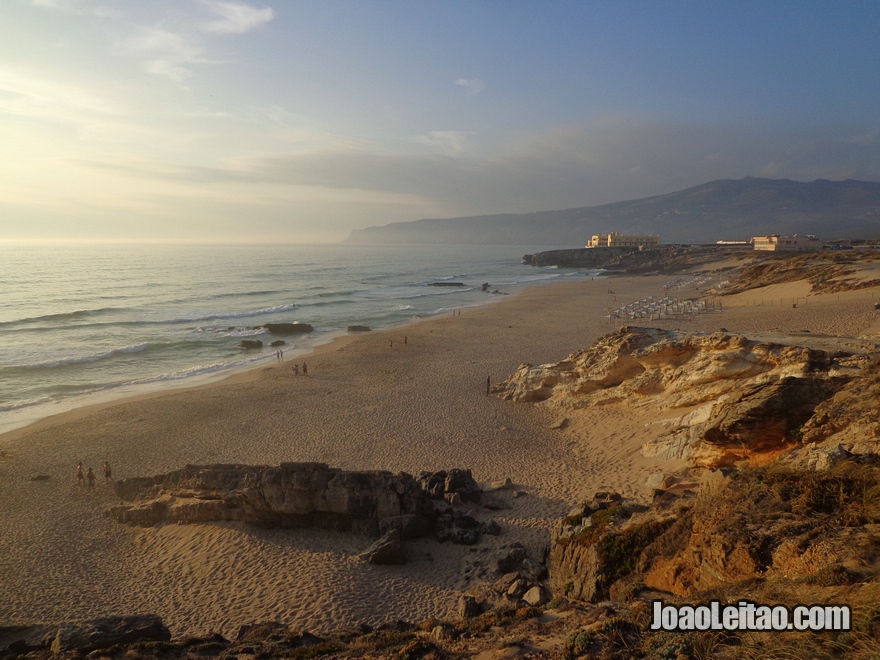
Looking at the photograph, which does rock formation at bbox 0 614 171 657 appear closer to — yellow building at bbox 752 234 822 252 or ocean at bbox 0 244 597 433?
ocean at bbox 0 244 597 433

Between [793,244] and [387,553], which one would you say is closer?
[387,553]

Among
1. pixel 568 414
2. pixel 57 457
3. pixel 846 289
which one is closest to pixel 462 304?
pixel 846 289

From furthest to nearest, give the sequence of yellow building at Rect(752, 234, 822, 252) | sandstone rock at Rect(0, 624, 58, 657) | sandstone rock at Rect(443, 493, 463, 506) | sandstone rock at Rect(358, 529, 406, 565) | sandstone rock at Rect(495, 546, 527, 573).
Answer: yellow building at Rect(752, 234, 822, 252) → sandstone rock at Rect(443, 493, 463, 506) → sandstone rock at Rect(358, 529, 406, 565) → sandstone rock at Rect(495, 546, 527, 573) → sandstone rock at Rect(0, 624, 58, 657)

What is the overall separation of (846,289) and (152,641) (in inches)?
1586

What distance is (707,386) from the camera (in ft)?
44.7

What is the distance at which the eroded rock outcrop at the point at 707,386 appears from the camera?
29.5ft

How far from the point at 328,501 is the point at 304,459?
4571 millimetres

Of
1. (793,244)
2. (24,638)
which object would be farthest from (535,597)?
(793,244)

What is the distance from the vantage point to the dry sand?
9031mm

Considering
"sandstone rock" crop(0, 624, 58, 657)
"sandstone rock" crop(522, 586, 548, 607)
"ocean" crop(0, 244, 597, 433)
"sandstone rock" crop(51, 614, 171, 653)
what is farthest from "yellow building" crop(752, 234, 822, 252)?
"sandstone rock" crop(0, 624, 58, 657)

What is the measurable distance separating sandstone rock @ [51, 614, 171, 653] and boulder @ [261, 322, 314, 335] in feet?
104

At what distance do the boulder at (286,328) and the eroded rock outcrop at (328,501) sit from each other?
26989 mm

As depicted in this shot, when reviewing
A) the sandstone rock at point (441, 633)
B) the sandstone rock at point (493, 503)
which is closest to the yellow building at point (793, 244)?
the sandstone rock at point (493, 503)

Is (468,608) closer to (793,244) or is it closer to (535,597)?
(535,597)
